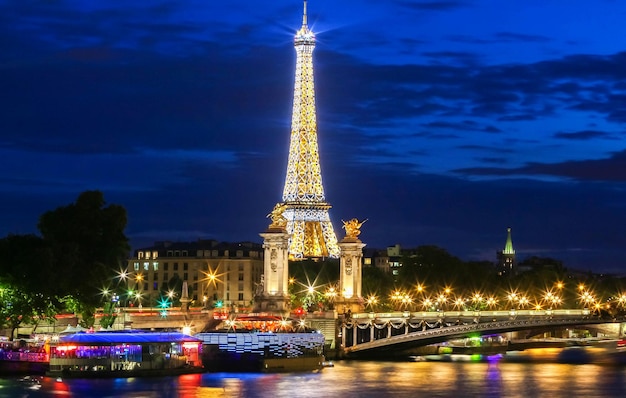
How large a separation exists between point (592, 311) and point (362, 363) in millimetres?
15852

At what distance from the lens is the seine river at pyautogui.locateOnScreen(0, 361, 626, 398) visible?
2621 inches

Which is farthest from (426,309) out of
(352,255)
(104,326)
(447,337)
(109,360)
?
(109,360)

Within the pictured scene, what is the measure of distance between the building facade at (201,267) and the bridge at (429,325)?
163 ft

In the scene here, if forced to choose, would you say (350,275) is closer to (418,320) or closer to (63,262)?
(418,320)

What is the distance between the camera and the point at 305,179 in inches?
5404

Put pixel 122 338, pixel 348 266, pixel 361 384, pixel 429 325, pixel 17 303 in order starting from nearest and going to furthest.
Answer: pixel 361 384 < pixel 122 338 < pixel 17 303 < pixel 429 325 < pixel 348 266

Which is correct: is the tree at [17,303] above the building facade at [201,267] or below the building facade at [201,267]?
below

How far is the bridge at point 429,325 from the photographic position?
8844 cm

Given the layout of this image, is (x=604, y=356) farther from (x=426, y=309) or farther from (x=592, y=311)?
(x=426, y=309)

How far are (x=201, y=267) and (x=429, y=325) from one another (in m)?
57.2

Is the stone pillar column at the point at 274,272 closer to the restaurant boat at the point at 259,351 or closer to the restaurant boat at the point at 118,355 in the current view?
the restaurant boat at the point at 259,351

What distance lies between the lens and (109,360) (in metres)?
73.2

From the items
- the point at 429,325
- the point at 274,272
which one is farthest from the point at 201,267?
the point at 429,325

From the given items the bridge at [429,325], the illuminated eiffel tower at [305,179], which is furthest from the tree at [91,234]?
the illuminated eiffel tower at [305,179]
